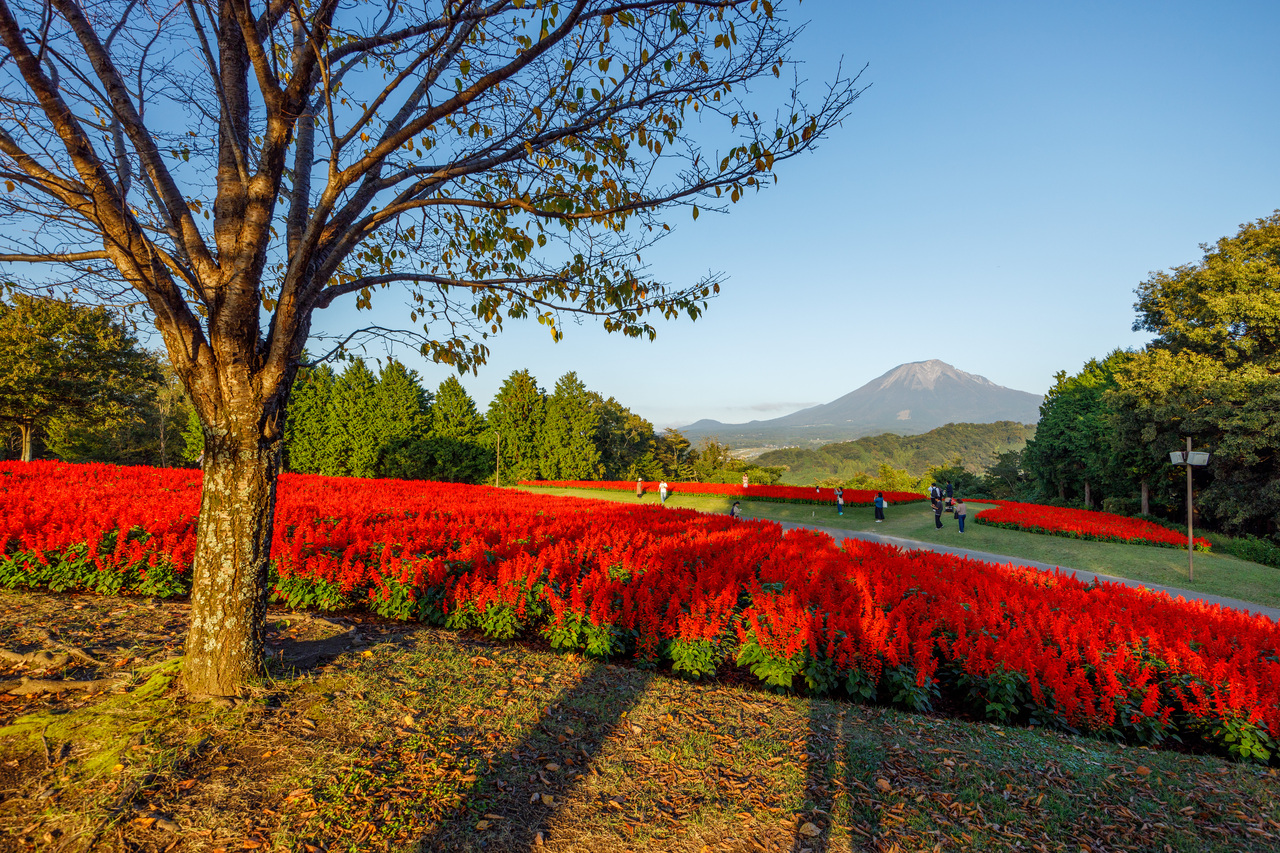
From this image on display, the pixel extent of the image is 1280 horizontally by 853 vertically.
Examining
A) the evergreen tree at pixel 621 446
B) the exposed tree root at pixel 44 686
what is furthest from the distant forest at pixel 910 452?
the exposed tree root at pixel 44 686

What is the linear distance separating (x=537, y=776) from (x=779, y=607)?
2645 mm

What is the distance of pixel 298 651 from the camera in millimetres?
4082

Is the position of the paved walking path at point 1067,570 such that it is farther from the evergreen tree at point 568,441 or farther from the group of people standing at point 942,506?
the evergreen tree at point 568,441

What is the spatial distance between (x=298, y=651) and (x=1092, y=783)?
548cm

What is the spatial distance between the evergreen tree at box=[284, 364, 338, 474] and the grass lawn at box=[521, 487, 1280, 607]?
Answer: 2922 cm

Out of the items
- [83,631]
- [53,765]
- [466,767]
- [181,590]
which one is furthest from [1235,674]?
[181,590]

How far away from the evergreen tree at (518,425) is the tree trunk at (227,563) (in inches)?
1490

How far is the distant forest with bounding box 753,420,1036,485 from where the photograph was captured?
127 metres

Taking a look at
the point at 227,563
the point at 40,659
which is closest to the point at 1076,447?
the point at 227,563

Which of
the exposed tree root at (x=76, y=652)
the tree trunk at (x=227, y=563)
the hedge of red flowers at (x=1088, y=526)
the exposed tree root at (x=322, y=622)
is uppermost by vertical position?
the tree trunk at (x=227, y=563)

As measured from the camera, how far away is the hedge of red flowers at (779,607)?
13.9ft

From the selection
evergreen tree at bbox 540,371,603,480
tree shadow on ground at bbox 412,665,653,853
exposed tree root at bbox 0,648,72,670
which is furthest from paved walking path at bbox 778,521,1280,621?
evergreen tree at bbox 540,371,603,480

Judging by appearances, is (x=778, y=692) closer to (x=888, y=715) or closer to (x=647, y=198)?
(x=888, y=715)

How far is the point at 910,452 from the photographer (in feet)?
454
